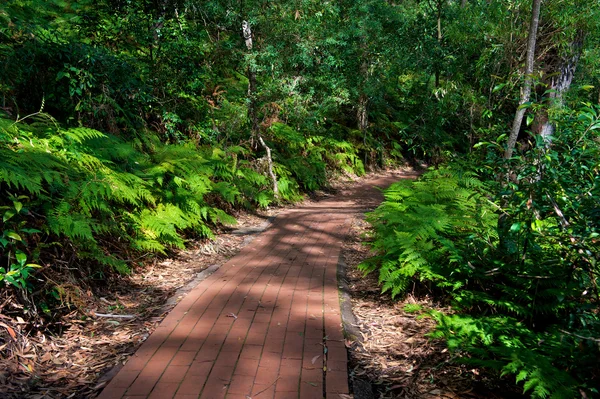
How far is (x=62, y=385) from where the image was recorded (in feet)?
9.99

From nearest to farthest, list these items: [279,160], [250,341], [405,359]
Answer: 1. [405,359]
2. [250,341]
3. [279,160]

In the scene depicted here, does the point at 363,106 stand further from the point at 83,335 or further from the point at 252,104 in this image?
the point at 83,335

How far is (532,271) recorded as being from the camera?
371 cm

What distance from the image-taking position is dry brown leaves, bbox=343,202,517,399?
117 inches

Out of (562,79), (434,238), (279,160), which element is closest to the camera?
(434,238)

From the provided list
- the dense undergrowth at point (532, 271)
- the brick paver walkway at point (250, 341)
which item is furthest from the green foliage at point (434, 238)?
the brick paver walkway at point (250, 341)

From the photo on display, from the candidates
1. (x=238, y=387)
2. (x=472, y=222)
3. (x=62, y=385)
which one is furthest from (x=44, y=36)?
(x=472, y=222)

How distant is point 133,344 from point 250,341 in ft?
3.36

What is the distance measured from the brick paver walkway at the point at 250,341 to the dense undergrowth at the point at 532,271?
0.89 metres

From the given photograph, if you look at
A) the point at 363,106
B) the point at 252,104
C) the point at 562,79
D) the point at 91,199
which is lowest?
the point at 91,199

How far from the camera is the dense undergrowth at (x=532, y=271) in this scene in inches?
104

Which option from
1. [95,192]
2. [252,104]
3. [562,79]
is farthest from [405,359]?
[562,79]

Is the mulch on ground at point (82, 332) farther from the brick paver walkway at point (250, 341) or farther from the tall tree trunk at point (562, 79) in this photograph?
the tall tree trunk at point (562, 79)

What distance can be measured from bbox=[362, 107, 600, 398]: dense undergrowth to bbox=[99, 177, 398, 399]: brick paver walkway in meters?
0.89
